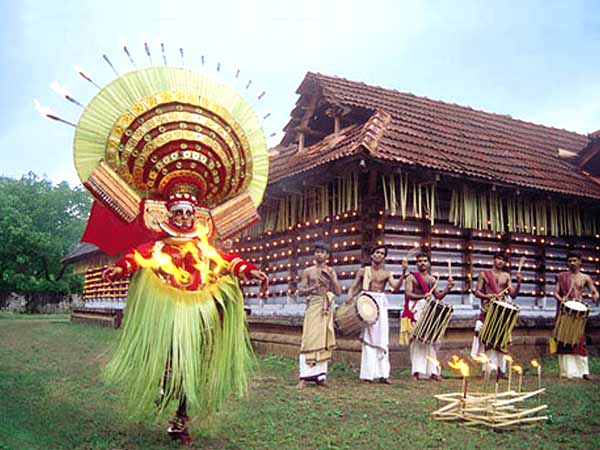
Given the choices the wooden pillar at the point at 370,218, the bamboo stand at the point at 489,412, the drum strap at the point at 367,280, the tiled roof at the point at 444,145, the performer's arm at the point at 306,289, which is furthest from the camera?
the tiled roof at the point at 444,145

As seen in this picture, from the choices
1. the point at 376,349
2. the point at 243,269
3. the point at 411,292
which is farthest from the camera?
the point at 411,292

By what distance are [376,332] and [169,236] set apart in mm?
4713

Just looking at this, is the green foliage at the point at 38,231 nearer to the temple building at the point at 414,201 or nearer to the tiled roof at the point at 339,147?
the temple building at the point at 414,201

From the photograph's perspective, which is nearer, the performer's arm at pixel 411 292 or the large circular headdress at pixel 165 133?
the large circular headdress at pixel 165 133

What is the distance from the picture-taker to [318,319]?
806 centimetres

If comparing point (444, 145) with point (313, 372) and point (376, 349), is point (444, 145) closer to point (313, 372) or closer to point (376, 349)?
point (376, 349)

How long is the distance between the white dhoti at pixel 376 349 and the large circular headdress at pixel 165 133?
429cm

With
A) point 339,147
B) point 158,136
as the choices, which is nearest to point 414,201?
point 339,147

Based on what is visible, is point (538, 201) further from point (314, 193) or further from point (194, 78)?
point (194, 78)

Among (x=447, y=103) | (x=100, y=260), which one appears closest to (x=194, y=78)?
(x=447, y=103)

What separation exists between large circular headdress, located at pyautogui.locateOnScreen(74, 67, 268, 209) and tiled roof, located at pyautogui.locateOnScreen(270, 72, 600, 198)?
4.56 metres

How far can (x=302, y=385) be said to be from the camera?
7691 mm

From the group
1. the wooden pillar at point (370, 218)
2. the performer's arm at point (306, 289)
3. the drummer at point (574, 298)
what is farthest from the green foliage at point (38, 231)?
the drummer at point (574, 298)

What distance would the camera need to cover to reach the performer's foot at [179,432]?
4.46 metres
